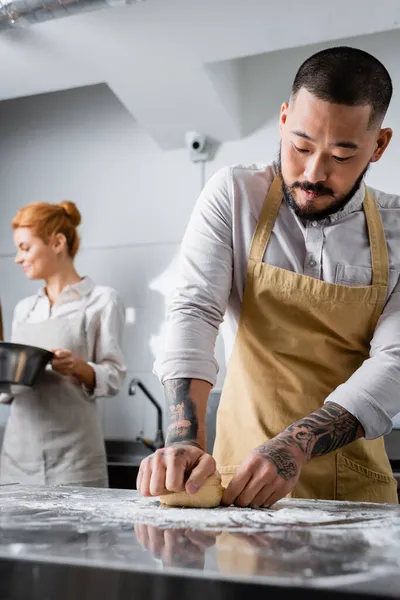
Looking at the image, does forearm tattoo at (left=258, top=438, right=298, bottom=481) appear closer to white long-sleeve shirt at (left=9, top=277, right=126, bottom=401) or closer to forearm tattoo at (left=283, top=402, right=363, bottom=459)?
forearm tattoo at (left=283, top=402, right=363, bottom=459)

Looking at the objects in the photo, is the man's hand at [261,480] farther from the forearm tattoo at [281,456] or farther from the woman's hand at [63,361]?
the woman's hand at [63,361]

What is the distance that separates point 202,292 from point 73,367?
1.06 m

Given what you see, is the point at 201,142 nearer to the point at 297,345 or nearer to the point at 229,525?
the point at 297,345

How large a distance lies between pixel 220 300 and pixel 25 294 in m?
2.30

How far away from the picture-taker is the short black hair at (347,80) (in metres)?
1.25

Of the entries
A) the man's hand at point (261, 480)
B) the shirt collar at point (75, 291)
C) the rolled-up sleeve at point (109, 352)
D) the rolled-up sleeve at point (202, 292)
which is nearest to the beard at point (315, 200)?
the rolled-up sleeve at point (202, 292)

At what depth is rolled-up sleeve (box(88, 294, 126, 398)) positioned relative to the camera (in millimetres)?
2385

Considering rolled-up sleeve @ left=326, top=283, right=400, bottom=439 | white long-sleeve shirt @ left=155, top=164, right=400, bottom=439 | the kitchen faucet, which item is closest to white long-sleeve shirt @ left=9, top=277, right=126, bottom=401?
the kitchen faucet

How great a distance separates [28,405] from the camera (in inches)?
93.5

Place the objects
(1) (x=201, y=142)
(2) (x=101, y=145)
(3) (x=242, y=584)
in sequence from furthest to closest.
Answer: (2) (x=101, y=145), (1) (x=201, y=142), (3) (x=242, y=584)

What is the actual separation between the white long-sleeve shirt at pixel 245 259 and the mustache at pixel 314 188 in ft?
0.43

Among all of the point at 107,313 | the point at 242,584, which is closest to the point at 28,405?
the point at 107,313

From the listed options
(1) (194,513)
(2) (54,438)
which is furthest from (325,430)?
(2) (54,438)

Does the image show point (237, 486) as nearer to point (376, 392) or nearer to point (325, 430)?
point (325, 430)
